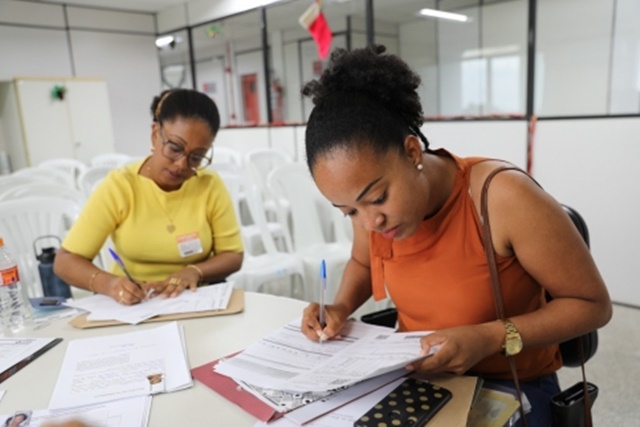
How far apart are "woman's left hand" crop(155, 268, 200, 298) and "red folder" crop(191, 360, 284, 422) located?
0.47 meters

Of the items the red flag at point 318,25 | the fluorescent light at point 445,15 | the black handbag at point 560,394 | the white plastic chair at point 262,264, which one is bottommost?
the white plastic chair at point 262,264

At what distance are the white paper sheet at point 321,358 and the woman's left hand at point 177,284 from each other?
468mm

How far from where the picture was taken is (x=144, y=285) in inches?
58.3

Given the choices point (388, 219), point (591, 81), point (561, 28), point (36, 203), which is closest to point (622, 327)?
point (388, 219)

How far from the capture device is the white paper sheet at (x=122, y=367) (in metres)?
0.94

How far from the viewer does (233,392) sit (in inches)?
36.4

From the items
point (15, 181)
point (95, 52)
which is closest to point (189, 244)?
point (15, 181)

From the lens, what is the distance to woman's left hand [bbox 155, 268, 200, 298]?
147 centimetres

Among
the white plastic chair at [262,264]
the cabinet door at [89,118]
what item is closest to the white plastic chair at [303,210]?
the white plastic chair at [262,264]

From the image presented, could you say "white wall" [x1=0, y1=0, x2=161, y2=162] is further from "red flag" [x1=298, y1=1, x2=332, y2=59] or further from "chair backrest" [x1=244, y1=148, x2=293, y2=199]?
"red flag" [x1=298, y1=1, x2=332, y2=59]

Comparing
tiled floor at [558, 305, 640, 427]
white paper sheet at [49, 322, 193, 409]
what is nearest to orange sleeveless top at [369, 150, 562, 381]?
white paper sheet at [49, 322, 193, 409]

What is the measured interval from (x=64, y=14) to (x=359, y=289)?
7.21m

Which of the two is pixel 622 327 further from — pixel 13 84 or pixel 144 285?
pixel 13 84

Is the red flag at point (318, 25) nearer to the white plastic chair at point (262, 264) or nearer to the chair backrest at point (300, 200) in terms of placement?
the chair backrest at point (300, 200)
